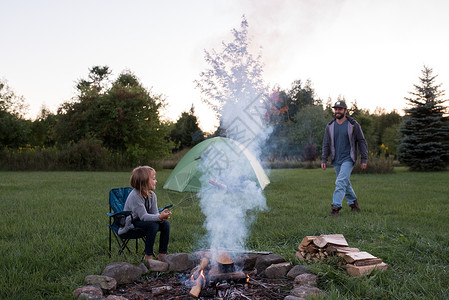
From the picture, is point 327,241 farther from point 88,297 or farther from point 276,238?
point 88,297

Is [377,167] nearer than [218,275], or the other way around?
[218,275]

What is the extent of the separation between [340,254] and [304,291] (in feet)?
2.23

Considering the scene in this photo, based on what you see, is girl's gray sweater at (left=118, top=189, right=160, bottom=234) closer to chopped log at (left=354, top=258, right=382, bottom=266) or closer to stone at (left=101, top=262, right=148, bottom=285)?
stone at (left=101, top=262, right=148, bottom=285)

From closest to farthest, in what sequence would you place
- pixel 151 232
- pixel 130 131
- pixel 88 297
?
pixel 88 297 → pixel 151 232 → pixel 130 131

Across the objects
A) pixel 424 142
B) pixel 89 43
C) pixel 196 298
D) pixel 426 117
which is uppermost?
pixel 89 43

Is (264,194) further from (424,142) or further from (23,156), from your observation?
(23,156)

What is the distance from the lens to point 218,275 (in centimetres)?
264

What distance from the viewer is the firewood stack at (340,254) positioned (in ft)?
8.86

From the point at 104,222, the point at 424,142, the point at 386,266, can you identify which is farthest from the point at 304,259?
the point at 424,142

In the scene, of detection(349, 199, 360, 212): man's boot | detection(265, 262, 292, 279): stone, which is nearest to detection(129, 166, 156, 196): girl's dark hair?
detection(265, 262, 292, 279): stone

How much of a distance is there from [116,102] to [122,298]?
1991cm

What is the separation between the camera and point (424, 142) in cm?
1606

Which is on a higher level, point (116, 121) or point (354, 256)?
point (116, 121)

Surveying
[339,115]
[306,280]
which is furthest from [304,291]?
[339,115]
